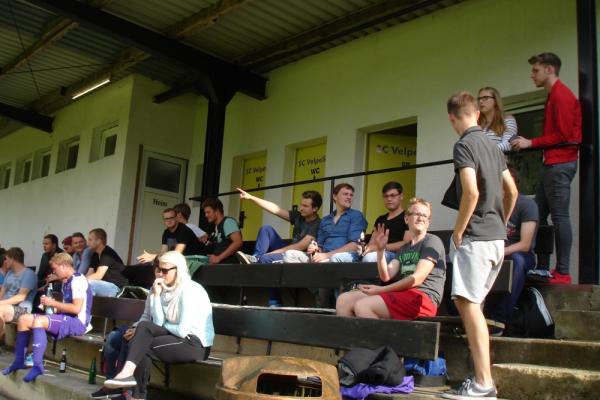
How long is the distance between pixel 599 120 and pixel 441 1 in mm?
2700

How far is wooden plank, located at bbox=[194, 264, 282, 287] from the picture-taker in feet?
20.3

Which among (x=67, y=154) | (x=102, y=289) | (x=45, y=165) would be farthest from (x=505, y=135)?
(x=45, y=165)

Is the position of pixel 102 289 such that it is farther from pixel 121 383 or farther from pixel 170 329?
pixel 121 383

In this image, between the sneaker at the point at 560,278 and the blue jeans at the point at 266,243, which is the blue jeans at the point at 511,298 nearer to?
the sneaker at the point at 560,278

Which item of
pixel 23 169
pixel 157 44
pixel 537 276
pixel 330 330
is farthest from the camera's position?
pixel 23 169

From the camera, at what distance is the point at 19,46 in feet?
34.1

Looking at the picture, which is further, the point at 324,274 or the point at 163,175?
the point at 163,175

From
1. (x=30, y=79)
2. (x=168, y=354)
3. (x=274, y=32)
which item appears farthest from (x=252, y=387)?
(x=30, y=79)

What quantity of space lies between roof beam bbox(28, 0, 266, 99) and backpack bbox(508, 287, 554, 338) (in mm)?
6131

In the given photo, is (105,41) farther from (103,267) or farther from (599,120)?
(599,120)

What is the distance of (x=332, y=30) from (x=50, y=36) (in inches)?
163

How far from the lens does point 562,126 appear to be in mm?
5172

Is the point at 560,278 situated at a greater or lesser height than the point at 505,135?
lesser

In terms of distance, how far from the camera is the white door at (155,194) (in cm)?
1126
